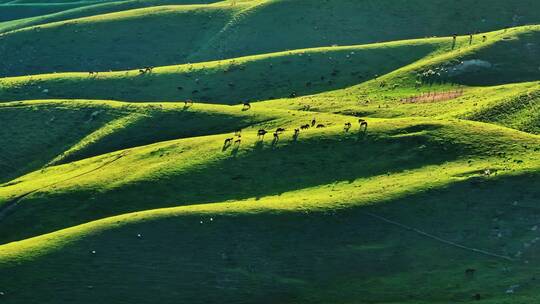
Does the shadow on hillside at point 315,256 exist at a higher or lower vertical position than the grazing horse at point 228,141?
lower

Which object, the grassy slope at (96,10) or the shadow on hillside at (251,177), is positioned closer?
the shadow on hillside at (251,177)

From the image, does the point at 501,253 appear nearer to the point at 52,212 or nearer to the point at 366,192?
the point at 366,192

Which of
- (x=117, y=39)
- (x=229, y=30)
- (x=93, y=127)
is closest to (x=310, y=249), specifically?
(x=93, y=127)

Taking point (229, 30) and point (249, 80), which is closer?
point (249, 80)

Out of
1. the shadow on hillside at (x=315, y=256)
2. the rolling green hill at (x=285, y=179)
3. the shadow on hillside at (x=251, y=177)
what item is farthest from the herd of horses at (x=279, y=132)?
the shadow on hillside at (x=315, y=256)

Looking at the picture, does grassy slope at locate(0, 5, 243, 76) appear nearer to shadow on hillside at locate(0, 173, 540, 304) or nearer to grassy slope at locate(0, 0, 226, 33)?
grassy slope at locate(0, 0, 226, 33)

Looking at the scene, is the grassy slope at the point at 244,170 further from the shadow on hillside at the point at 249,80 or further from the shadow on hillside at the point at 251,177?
the shadow on hillside at the point at 249,80

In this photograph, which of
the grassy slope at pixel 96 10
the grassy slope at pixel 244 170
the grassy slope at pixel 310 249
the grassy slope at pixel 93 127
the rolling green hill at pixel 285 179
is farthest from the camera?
the grassy slope at pixel 96 10

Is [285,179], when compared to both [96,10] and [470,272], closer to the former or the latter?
[470,272]
